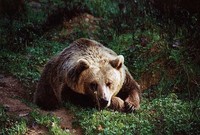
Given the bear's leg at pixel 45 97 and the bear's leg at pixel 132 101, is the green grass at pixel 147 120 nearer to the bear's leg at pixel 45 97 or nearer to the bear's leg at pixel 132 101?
the bear's leg at pixel 132 101

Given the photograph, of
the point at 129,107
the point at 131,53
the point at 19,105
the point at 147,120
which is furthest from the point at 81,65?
the point at 131,53

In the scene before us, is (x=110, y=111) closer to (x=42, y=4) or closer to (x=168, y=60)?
(x=168, y=60)

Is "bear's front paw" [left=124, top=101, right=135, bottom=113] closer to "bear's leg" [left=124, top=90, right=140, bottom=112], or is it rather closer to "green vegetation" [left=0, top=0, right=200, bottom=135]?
"bear's leg" [left=124, top=90, right=140, bottom=112]

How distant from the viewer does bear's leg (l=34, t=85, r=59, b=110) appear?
22.5ft

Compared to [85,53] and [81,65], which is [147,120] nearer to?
[81,65]

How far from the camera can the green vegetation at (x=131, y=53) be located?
5535 millimetres

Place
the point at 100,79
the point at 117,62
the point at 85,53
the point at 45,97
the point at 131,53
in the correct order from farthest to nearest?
the point at 131,53
the point at 45,97
the point at 85,53
the point at 117,62
the point at 100,79

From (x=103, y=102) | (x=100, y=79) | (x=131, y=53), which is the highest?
(x=100, y=79)

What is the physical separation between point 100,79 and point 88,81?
180mm

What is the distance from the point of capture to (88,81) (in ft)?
19.8

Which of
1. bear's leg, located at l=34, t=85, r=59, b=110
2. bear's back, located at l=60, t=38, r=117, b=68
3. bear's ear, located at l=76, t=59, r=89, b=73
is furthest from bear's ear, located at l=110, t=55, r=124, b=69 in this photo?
bear's leg, located at l=34, t=85, r=59, b=110

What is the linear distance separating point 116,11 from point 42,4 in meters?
1.95

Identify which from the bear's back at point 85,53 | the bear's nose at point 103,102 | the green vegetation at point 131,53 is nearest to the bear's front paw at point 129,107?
the green vegetation at point 131,53

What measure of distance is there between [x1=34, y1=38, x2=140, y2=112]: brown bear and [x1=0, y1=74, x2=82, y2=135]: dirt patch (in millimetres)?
336
